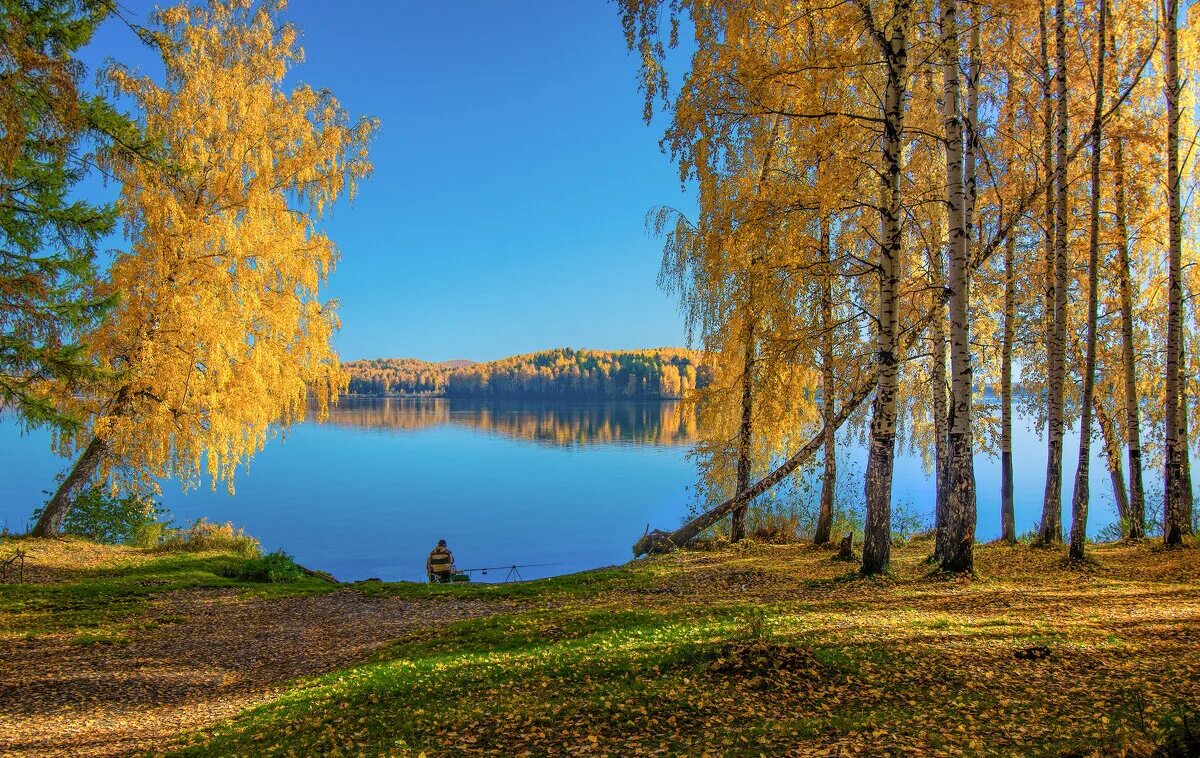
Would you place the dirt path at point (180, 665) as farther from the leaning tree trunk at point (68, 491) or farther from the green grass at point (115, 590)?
the leaning tree trunk at point (68, 491)

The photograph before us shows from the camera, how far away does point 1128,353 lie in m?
12.5

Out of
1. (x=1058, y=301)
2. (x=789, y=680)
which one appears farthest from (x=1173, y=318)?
(x=789, y=680)

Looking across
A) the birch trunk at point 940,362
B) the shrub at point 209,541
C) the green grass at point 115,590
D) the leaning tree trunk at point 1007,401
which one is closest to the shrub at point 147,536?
the shrub at point 209,541

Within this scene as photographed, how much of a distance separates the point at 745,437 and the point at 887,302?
7050 mm

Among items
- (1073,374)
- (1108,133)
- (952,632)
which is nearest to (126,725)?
(952,632)

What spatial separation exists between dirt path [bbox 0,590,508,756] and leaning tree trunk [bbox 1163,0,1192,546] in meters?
12.8

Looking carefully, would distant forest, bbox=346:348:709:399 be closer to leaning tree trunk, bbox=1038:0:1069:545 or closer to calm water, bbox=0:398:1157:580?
calm water, bbox=0:398:1157:580

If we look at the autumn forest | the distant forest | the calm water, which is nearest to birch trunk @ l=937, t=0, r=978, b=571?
the autumn forest

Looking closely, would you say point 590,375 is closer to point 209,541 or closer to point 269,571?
point 209,541

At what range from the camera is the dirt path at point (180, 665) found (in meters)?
6.47

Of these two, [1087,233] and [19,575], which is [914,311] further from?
[19,575]

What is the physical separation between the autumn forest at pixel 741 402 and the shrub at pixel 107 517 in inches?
2.5

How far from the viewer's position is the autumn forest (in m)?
6.00

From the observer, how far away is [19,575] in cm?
1255
